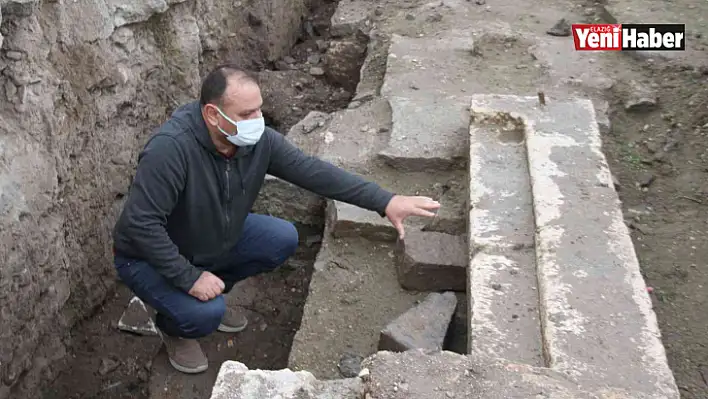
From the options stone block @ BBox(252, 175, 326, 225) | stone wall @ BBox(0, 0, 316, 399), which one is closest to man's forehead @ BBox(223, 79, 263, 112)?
stone wall @ BBox(0, 0, 316, 399)

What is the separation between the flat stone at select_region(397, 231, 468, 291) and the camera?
131 inches

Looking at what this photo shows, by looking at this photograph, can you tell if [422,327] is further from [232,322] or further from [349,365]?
[232,322]

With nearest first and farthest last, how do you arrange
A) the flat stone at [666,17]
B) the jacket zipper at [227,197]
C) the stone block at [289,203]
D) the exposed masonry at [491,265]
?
the exposed masonry at [491,265], the jacket zipper at [227,197], the stone block at [289,203], the flat stone at [666,17]

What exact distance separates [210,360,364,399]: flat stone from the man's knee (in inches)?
35.7

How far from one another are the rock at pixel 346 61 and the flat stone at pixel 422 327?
3.31 meters

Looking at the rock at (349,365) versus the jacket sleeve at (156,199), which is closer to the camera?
the jacket sleeve at (156,199)

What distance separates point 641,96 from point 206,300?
130 inches

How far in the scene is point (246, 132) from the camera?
2.98 metres

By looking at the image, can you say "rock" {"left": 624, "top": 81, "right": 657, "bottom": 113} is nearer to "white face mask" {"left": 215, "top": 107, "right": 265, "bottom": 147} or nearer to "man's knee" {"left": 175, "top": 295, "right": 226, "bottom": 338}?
"white face mask" {"left": 215, "top": 107, "right": 265, "bottom": 147}

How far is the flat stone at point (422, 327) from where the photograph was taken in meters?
2.87

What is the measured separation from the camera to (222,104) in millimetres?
2939

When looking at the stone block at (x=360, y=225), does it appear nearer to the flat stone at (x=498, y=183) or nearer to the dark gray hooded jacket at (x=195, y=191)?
the dark gray hooded jacket at (x=195, y=191)

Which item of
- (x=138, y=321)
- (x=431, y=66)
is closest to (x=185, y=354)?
(x=138, y=321)

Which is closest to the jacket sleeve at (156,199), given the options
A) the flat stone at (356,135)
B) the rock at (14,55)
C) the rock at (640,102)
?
the rock at (14,55)
